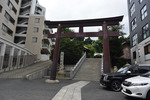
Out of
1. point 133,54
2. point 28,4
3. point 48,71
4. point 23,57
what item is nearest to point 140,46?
point 133,54

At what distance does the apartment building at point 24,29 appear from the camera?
21578 millimetres

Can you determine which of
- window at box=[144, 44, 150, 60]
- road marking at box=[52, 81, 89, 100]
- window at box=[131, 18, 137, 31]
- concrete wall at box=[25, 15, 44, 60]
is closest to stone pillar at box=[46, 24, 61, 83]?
road marking at box=[52, 81, 89, 100]

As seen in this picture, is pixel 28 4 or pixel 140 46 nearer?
pixel 140 46

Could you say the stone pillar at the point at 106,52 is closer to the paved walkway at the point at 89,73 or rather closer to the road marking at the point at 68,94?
the road marking at the point at 68,94

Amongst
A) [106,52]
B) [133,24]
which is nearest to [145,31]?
[133,24]

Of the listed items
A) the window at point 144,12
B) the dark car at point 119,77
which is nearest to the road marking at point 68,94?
the dark car at point 119,77

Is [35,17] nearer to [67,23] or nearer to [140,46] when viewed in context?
[67,23]

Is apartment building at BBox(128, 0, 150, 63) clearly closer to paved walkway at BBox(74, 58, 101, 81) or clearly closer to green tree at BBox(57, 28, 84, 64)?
paved walkway at BBox(74, 58, 101, 81)

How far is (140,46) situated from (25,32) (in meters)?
29.0

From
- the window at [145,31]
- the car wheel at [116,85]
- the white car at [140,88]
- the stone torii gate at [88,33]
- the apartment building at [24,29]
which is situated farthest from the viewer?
the apartment building at [24,29]

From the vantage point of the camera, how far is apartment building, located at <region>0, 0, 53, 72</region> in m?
21.6

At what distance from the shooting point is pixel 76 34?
10922mm

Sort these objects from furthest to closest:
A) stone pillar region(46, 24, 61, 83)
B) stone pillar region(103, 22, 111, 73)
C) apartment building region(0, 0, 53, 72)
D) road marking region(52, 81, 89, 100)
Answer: apartment building region(0, 0, 53, 72), stone pillar region(46, 24, 61, 83), stone pillar region(103, 22, 111, 73), road marking region(52, 81, 89, 100)

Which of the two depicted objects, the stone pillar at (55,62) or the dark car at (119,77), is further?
the stone pillar at (55,62)
